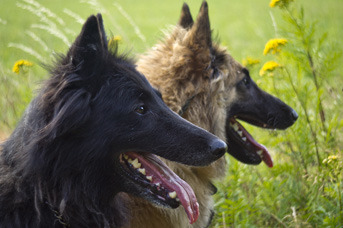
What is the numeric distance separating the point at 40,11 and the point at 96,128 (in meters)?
2.84

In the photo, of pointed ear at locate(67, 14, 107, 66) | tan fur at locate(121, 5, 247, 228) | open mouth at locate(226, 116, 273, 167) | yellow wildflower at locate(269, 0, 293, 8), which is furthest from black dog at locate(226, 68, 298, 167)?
pointed ear at locate(67, 14, 107, 66)

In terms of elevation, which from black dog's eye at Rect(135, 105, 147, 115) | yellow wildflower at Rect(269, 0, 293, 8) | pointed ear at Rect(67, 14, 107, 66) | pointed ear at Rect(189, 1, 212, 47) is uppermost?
pointed ear at Rect(67, 14, 107, 66)

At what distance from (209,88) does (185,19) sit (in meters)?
0.90

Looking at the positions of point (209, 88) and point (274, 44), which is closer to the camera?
point (209, 88)

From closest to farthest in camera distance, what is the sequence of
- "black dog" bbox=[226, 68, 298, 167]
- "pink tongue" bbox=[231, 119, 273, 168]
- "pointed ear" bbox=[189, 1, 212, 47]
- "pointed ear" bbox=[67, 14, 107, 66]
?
"pointed ear" bbox=[67, 14, 107, 66] → "pointed ear" bbox=[189, 1, 212, 47] → "black dog" bbox=[226, 68, 298, 167] → "pink tongue" bbox=[231, 119, 273, 168]

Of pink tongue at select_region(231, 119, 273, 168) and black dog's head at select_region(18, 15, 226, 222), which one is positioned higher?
black dog's head at select_region(18, 15, 226, 222)

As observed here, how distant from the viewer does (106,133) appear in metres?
2.65

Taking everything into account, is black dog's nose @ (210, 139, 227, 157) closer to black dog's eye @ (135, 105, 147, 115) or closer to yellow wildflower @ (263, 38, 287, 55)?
black dog's eye @ (135, 105, 147, 115)

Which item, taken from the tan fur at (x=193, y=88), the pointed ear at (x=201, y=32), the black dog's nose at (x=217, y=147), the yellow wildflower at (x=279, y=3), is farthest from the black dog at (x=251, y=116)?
the black dog's nose at (x=217, y=147)

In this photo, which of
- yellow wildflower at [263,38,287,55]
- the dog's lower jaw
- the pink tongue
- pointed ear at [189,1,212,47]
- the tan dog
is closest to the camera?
the dog's lower jaw

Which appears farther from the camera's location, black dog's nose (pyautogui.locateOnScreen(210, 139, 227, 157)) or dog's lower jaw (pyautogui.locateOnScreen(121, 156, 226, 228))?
dog's lower jaw (pyautogui.locateOnScreen(121, 156, 226, 228))

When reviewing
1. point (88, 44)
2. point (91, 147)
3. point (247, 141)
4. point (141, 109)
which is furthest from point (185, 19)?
point (91, 147)

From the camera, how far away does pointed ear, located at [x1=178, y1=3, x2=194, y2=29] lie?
4.17 meters

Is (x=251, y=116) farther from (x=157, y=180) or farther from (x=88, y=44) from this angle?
(x=88, y=44)
